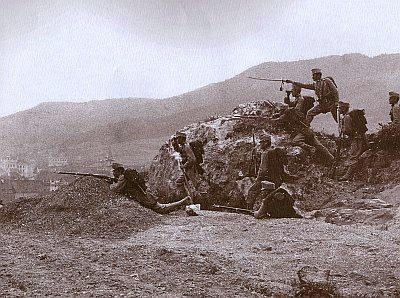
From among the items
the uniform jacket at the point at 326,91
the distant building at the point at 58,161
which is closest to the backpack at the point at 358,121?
the uniform jacket at the point at 326,91

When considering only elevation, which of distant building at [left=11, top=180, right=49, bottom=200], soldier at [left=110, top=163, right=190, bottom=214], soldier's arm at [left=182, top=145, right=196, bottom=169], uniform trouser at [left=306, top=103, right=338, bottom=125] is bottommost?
distant building at [left=11, top=180, right=49, bottom=200]

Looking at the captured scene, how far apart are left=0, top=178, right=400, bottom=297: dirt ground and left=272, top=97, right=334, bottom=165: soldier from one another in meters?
4.77

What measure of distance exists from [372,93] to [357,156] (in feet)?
104

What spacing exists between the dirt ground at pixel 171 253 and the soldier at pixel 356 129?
4974mm

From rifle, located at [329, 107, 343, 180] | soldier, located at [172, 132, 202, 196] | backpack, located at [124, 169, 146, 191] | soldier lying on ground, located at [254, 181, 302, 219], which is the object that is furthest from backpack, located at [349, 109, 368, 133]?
backpack, located at [124, 169, 146, 191]

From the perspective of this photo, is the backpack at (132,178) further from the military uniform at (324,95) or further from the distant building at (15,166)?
the distant building at (15,166)

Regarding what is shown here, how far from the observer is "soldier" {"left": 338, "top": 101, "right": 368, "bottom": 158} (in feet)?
48.9

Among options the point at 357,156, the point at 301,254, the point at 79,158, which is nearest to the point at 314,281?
the point at 301,254

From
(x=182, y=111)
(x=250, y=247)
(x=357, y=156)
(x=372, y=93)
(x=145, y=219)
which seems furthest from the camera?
(x=182, y=111)

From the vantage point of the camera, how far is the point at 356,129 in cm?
1495

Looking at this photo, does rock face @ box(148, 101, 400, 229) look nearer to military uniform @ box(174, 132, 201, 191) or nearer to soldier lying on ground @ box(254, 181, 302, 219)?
military uniform @ box(174, 132, 201, 191)

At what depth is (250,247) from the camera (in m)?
8.81

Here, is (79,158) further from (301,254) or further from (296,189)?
(301,254)

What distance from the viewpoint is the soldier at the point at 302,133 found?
1541 centimetres
